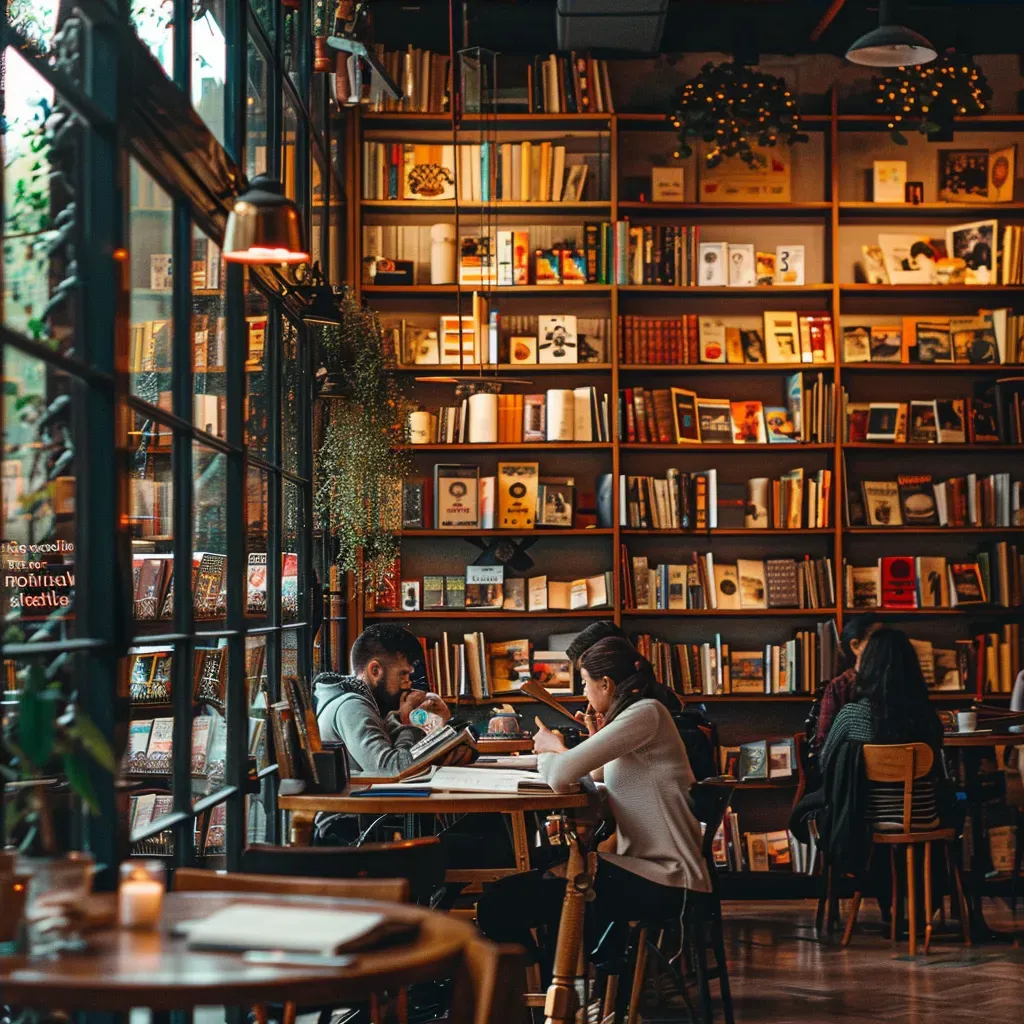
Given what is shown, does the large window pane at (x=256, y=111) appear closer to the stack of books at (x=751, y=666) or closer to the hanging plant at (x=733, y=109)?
the hanging plant at (x=733, y=109)

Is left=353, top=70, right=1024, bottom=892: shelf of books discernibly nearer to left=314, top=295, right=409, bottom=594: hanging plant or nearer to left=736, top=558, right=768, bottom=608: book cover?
left=736, top=558, right=768, bottom=608: book cover

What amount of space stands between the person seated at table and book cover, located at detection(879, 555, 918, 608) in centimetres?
373

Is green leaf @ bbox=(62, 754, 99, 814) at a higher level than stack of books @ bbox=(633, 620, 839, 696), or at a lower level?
higher

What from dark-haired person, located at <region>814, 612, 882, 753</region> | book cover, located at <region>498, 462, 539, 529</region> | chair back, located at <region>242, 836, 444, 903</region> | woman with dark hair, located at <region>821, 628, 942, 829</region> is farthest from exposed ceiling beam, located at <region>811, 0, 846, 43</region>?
chair back, located at <region>242, 836, 444, 903</region>

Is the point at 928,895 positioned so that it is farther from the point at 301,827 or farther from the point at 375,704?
the point at 301,827

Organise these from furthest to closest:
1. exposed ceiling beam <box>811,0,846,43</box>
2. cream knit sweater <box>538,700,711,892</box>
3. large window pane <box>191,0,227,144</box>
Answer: exposed ceiling beam <box>811,0,846,43</box>
cream knit sweater <box>538,700,711,892</box>
large window pane <box>191,0,227,144</box>

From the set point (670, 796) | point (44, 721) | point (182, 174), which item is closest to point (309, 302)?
point (182, 174)

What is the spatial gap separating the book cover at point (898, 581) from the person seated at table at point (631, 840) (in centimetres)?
373

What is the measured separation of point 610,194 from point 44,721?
627cm

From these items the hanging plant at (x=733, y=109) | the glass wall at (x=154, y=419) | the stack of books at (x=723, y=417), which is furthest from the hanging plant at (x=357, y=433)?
the hanging plant at (x=733, y=109)

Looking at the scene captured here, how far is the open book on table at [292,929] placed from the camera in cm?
200


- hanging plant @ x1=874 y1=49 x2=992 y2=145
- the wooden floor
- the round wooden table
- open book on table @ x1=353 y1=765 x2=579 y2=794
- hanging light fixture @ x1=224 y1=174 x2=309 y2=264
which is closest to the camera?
the round wooden table

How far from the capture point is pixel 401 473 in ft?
22.1

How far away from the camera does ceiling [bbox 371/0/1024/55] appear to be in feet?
26.0
